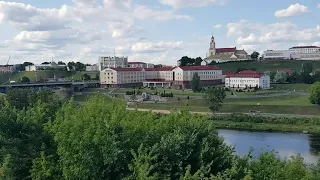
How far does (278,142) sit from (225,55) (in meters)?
109

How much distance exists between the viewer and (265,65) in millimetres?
118812

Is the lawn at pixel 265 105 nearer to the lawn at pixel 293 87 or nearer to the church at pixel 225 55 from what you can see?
the lawn at pixel 293 87

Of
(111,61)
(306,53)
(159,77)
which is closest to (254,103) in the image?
(159,77)

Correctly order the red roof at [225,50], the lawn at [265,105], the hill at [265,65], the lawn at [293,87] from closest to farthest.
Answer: the lawn at [265,105] → the lawn at [293,87] → the hill at [265,65] → the red roof at [225,50]

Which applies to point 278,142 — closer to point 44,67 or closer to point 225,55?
point 225,55

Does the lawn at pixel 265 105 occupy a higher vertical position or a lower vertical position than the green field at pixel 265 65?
lower

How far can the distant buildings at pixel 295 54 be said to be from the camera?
140 meters

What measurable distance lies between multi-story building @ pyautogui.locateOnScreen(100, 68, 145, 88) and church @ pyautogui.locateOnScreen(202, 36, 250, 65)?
148 ft

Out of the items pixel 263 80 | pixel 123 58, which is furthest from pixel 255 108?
pixel 123 58

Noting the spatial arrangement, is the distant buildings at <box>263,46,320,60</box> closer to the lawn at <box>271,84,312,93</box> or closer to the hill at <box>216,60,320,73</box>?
the hill at <box>216,60,320,73</box>

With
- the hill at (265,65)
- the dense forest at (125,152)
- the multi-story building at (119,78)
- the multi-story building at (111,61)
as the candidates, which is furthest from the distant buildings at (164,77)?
the dense forest at (125,152)

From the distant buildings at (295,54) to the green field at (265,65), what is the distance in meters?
19.3

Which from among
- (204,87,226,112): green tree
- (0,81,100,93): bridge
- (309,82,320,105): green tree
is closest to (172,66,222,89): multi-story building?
(0,81,100,93): bridge

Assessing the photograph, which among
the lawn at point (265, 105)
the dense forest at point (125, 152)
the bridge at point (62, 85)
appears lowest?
the lawn at point (265, 105)
